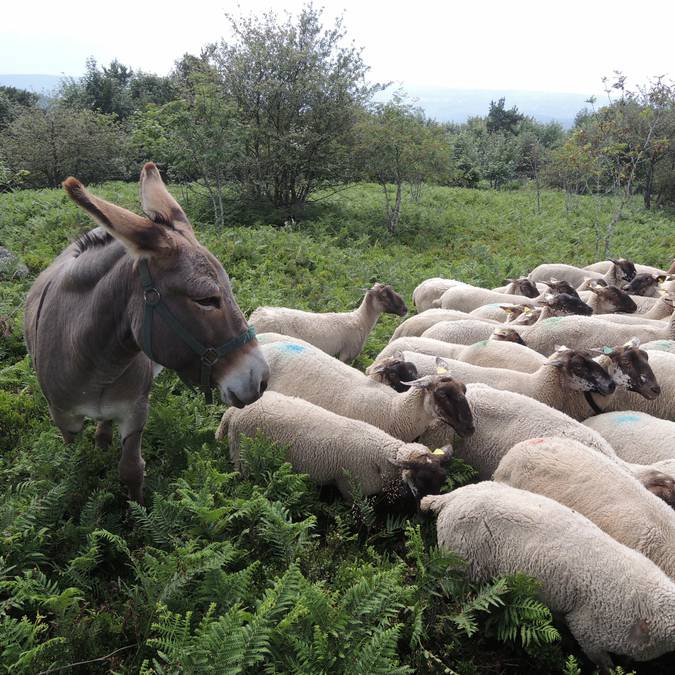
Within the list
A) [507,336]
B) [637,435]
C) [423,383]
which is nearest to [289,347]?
[423,383]

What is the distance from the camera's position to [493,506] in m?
4.02

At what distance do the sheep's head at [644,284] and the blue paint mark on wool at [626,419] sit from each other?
6.51 m

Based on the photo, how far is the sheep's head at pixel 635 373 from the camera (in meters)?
6.16

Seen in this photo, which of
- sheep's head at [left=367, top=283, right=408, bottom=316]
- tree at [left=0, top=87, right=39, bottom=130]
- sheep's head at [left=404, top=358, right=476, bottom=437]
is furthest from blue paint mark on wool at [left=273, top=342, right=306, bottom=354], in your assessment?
tree at [left=0, top=87, right=39, bottom=130]

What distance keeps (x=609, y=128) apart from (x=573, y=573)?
15193 mm

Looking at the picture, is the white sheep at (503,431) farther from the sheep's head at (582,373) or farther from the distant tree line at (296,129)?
the distant tree line at (296,129)

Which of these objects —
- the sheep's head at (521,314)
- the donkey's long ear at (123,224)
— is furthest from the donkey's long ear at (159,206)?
the sheep's head at (521,314)

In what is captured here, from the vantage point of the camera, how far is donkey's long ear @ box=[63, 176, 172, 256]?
2.77 m

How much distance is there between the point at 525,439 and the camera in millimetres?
5230

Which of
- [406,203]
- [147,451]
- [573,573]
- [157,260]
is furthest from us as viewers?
[406,203]

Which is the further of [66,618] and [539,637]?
[539,637]

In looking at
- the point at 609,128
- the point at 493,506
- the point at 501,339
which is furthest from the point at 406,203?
the point at 493,506

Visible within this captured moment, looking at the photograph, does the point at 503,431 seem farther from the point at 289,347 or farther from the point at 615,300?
the point at 615,300

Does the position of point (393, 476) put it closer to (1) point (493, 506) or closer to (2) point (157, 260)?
(1) point (493, 506)
